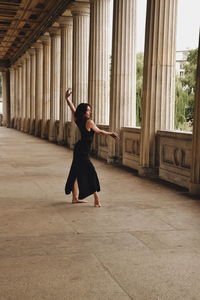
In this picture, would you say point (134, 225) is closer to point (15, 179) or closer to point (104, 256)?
point (104, 256)

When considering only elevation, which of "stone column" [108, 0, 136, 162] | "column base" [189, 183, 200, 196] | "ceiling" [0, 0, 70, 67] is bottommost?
"column base" [189, 183, 200, 196]

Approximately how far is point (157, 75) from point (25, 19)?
19806mm

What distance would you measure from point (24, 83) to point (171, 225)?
125 feet

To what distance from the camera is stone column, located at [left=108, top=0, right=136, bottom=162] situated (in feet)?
47.9

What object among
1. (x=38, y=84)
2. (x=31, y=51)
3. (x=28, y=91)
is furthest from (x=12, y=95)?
(x=38, y=84)

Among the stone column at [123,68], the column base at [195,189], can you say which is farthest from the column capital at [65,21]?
the column base at [195,189]

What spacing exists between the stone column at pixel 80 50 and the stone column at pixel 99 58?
269cm

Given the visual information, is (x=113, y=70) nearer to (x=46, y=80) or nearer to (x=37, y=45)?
(x=46, y=80)

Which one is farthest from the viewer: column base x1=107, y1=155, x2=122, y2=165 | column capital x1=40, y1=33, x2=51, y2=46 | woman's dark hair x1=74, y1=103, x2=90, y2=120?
column capital x1=40, y1=33, x2=51, y2=46

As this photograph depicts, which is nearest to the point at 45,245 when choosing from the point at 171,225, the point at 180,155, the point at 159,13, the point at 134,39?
the point at 171,225

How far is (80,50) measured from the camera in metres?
20.8

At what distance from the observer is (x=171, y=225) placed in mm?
6703

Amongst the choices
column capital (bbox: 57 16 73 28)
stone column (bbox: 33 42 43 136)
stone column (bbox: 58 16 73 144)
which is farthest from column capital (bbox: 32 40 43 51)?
stone column (bbox: 58 16 73 144)

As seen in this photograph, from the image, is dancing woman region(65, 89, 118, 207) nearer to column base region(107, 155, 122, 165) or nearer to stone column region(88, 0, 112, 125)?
column base region(107, 155, 122, 165)
